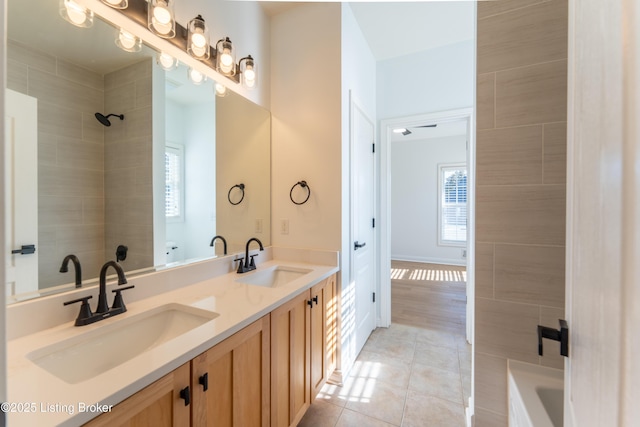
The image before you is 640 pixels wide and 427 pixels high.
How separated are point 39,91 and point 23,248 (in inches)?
22.9

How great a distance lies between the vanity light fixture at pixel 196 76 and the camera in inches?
59.3

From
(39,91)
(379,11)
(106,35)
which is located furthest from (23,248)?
(379,11)

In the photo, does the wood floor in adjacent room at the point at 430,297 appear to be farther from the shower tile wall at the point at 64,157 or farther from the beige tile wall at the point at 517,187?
the shower tile wall at the point at 64,157

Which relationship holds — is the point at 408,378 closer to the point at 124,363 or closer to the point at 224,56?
the point at 124,363

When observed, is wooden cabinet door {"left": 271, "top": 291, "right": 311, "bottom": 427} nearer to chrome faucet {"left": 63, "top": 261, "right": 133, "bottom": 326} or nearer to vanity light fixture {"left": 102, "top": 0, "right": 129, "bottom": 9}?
chrome faucet {"left": 63, "top": 261, "right": 133, "bottom": 326}

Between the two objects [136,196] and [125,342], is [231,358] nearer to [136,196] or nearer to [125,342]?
[125,342]

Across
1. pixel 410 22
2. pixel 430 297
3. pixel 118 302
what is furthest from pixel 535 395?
pixel 430 297

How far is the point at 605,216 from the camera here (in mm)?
355

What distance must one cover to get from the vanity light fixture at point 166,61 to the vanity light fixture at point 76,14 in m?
0.29

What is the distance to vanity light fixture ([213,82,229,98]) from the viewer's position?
169 centimetres

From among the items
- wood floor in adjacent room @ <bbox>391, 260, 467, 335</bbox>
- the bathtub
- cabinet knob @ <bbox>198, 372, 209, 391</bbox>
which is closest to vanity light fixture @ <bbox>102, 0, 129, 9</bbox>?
cabinet knob @ <bbox>198, 372, 209, 391</bbox>

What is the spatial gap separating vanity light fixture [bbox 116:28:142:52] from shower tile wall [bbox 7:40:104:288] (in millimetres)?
204

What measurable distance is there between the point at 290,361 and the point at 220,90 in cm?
173

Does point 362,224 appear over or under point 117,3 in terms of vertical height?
Answer: under
